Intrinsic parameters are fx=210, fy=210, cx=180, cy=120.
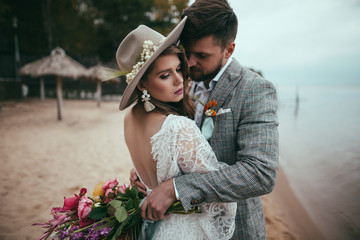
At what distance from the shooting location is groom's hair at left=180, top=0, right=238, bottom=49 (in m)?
1.66

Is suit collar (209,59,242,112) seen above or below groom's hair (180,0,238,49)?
below

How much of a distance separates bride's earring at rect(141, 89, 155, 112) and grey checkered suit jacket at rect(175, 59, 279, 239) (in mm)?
492

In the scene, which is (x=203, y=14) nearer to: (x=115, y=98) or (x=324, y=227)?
(x=324, y=227)

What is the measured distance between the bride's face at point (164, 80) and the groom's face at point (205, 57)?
339mm

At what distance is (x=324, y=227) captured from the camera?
4219mm

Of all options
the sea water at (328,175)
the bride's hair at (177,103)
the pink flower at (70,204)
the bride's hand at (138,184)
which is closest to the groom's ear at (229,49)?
the bride's hair at (177,103)

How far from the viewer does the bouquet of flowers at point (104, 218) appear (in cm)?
131

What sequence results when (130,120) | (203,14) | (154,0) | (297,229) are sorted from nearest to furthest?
1. (130,120)
2. (203,14)
3. (297,229)
4. (154,0)

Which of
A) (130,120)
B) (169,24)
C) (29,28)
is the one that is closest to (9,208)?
(130,120)

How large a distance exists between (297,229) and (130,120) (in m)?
4.15

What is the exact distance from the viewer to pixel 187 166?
1.29 meters

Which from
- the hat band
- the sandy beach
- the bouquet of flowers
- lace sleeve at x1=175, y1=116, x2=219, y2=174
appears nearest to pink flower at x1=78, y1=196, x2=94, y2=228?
the bouquet of flowers

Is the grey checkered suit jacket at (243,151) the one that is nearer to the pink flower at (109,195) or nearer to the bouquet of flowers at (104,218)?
the bouquet of flowers at (104,218)

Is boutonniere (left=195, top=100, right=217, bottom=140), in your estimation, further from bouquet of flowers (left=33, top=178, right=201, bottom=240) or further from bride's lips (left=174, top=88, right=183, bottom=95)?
bouquet of flowers (left=33, top=178, right=201, bottom=240)
